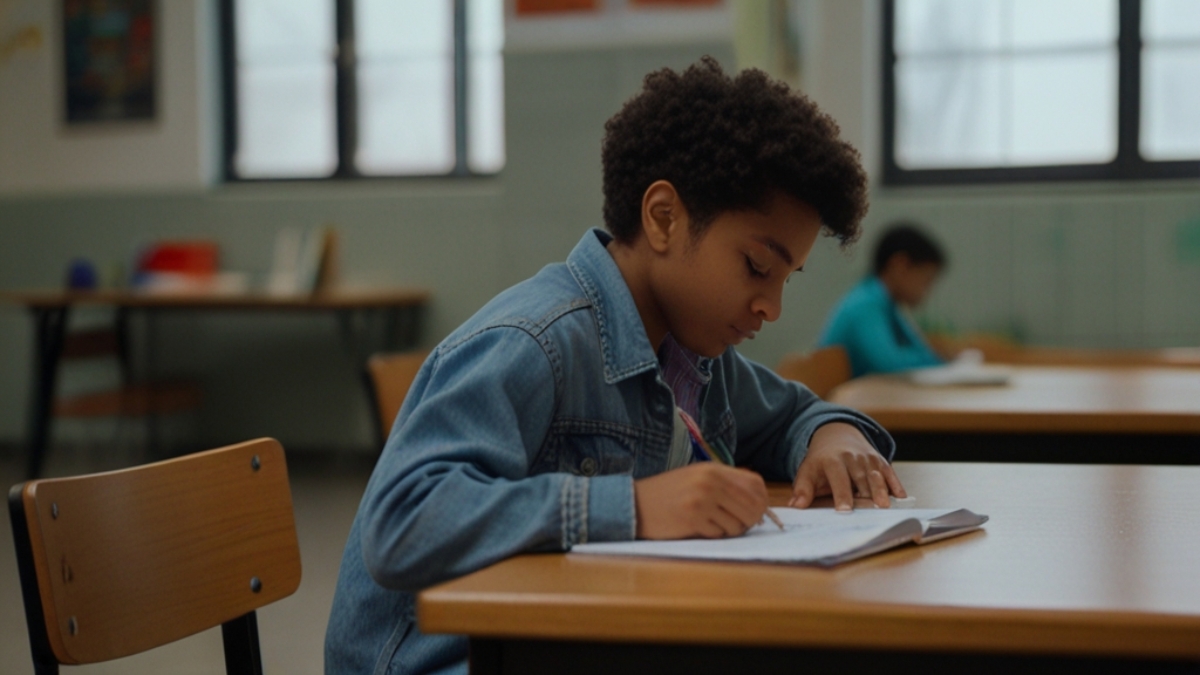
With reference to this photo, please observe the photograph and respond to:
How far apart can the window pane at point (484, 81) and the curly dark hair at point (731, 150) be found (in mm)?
4129

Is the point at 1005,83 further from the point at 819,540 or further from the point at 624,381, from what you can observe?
the point at 819,540

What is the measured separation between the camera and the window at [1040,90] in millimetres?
4469

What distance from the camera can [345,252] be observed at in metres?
5.25

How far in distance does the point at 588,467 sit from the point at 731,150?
294mm

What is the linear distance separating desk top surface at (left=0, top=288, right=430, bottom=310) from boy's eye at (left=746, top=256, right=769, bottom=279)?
3.78 metres

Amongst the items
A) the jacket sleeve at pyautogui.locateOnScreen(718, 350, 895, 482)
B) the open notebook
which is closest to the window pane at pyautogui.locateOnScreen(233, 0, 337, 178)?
the jacket sleeve at pyautogui.locateOnScreen(718, 350, 895, 482)

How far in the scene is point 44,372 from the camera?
461 centimetres

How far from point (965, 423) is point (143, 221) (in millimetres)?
4646

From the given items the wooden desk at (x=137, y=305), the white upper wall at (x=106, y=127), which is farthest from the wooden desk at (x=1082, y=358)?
the white upper wall at (x=106, y=127)

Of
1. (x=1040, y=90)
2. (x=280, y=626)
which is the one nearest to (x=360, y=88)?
(x=1040, y=90)

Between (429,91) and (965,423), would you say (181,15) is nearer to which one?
(429,91)

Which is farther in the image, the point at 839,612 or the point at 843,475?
the point at 843,475

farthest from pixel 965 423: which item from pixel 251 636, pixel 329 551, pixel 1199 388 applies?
pixel 329 551

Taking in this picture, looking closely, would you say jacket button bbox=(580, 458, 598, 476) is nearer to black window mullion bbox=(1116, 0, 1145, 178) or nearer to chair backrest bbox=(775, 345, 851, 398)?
chair backrest bbox=(775, 345, 851, 398)
